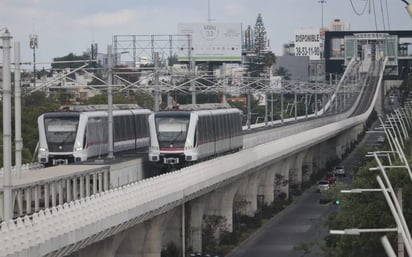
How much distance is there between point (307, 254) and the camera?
186 feet

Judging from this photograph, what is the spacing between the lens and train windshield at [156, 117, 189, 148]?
2126 inches

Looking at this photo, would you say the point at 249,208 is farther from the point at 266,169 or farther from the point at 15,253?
the point at 15,253

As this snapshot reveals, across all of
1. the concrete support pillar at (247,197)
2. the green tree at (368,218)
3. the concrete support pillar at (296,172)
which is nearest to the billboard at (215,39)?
the concrete support pillar at (296,172)

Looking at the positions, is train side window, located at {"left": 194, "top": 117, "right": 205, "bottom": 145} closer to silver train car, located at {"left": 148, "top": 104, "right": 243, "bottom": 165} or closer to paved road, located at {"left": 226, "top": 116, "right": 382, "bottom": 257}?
silver train car, located at {"left": 148, "top": 104, "right": 243, "bottom": 165}

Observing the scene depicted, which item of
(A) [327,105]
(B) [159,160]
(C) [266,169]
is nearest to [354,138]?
(A) [327,105]

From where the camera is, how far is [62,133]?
1987 inches

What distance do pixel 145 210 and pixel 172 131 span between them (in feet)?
44.3

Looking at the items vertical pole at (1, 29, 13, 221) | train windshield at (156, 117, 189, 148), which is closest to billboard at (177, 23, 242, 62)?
train windshield at (156, 117, 189, 148)

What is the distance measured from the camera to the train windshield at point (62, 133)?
50.4 meters

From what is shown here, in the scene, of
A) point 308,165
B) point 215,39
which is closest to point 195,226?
point 308,165

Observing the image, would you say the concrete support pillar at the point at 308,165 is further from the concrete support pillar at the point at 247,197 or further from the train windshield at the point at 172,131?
the train windshield at the point at 172,131

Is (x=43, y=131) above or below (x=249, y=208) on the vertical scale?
above

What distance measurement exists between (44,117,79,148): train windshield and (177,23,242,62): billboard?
145 meters

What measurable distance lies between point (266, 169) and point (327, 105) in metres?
98.5
